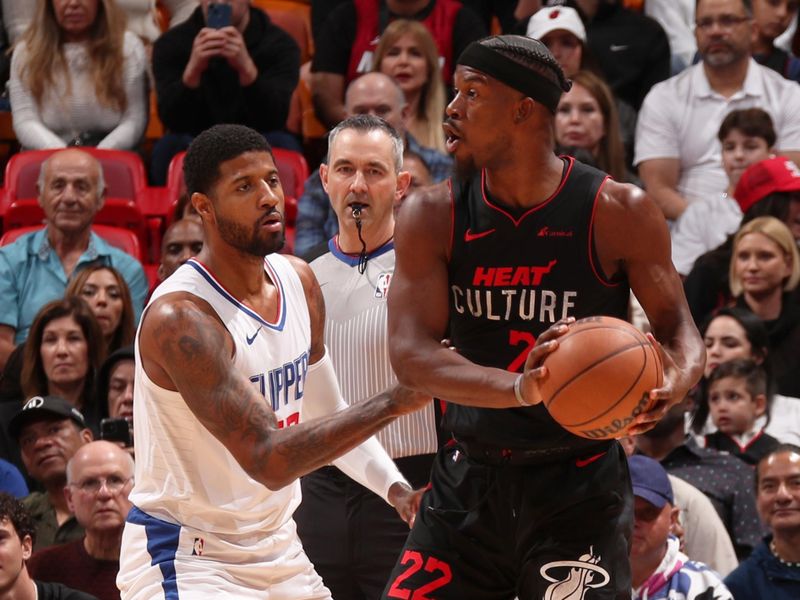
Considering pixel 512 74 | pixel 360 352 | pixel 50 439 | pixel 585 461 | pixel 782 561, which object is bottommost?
pixel 782 561

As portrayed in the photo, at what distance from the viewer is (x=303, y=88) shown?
9.99 meters

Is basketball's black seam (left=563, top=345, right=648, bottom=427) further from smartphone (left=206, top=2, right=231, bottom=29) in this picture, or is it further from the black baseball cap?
smartphone (left=206, top=2, right=231, bottom=29)

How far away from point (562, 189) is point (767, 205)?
14.4 ft

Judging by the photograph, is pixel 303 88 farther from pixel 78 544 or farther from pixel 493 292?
pixel 493 292

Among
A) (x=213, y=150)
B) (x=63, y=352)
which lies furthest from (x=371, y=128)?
(x=63, y=352)

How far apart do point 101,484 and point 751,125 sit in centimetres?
450

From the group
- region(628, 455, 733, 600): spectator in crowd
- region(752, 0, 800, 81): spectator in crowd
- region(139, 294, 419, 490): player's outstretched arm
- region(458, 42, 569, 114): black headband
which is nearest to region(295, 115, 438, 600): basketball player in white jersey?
region(628, 455, 733, 600): spectator in crowd

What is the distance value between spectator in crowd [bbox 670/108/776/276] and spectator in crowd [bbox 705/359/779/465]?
1.43 m

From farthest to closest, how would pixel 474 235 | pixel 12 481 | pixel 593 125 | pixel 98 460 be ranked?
pixel 593 125 → pixel 12 481 → pixel 98 460 → pixel 474 235

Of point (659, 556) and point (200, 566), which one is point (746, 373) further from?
point (200, 566)

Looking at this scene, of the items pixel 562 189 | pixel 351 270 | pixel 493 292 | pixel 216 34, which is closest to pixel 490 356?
pixel 493 292

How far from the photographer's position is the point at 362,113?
7656mm

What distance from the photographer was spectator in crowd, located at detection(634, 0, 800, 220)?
8.73 m

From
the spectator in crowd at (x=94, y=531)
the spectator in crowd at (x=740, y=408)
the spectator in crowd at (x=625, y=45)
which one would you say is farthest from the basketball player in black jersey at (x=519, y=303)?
the spectator in crowd at (x=625, y=45)
